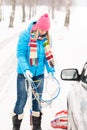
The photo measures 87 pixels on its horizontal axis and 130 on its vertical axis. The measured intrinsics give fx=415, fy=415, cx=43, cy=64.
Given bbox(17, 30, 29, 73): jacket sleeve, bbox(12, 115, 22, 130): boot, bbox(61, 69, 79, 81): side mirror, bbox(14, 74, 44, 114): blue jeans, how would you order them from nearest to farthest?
bbox(61, 69, 79, 81): side mirror → bbox(17, 30, 29, 73): jacket sleeve → bbox(14, 74, 44, 114): blue jeans → bbox(12, 115, 22, 130): boot

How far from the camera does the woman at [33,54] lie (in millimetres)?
5547

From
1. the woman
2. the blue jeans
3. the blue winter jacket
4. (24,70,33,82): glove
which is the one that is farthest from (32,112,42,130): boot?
(24,70,33,82): glove

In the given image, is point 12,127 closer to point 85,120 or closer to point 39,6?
point 85,120

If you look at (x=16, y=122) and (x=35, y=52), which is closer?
(x=35, y=52)

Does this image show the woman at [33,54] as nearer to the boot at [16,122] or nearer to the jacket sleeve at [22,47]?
the jacket sleeve at [22,47]

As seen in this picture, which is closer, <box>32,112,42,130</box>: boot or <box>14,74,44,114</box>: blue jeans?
<box>14,74,44,114</box>: blue jeans

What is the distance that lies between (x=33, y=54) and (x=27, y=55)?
11 cm

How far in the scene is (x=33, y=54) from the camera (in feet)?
18.5

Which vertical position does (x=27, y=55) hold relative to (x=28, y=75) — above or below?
above

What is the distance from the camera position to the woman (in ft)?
18.2

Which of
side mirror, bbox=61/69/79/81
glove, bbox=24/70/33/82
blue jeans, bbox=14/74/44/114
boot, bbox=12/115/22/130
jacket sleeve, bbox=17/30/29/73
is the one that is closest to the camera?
side mirror, bbox=61/69/79/81

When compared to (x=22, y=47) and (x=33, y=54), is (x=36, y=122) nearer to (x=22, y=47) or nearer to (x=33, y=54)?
(x=33, y=54)

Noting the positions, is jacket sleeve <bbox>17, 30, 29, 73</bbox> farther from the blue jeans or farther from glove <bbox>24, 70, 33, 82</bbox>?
the blue jeans

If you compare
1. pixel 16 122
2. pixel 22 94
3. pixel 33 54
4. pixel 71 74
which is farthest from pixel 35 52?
pixel 71 74
